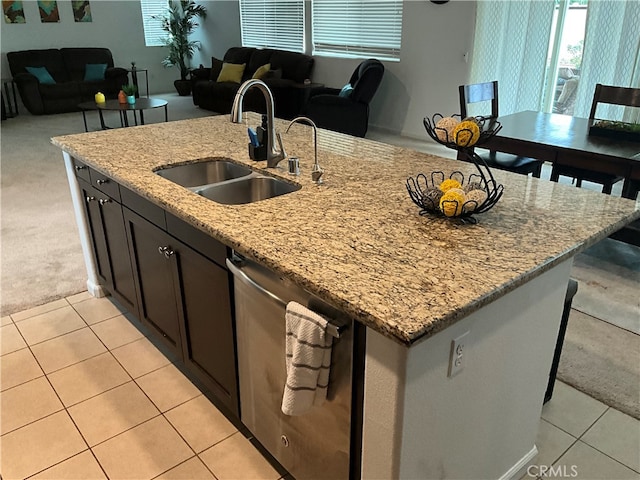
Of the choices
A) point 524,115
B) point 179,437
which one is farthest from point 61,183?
point 524,115

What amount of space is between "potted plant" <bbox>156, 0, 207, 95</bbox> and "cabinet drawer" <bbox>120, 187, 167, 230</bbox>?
26.8ft

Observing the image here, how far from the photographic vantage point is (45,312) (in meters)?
3.00

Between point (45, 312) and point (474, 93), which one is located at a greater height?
point (474, 93)

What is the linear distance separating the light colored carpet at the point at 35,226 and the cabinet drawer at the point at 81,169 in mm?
822

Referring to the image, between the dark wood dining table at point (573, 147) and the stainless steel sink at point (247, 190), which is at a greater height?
the stainless steel sink at point (247, 190)

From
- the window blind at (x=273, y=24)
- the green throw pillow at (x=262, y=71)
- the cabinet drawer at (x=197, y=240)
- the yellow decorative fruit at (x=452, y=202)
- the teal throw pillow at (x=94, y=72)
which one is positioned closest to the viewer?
the yellow decorative fruit at (x=452, y=202)

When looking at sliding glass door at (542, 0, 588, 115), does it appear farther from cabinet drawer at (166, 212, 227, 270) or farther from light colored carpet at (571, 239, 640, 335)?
cabinet drawer at (166, 212, 227, 270)

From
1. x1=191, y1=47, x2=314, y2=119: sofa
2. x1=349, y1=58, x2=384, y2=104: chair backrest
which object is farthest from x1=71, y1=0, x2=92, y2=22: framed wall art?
x1=349, y1=58, x2=384, y2=104: chair backrest

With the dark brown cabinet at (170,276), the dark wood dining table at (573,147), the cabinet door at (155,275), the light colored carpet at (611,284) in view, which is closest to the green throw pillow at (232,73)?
the dark wood dining table at (573,147)

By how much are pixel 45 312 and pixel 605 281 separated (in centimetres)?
330

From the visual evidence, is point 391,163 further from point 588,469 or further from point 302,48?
point 302,48

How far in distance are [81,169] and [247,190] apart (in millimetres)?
1040

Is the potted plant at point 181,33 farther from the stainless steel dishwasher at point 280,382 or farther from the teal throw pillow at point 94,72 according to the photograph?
the stainless steel dishwasher at point 280,382

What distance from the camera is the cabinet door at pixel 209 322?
1.87 meters
